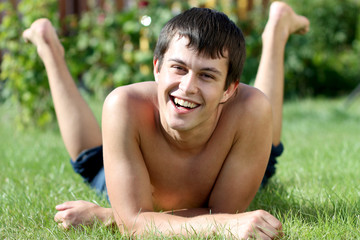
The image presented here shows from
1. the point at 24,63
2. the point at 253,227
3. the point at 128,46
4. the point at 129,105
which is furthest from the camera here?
the point at 128,46

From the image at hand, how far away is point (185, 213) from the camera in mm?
1997

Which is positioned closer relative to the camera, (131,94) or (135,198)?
(135,198)

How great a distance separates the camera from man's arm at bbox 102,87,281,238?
1.72 metres

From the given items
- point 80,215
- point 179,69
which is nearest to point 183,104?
point 179,69

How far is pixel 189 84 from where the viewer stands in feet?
5.75

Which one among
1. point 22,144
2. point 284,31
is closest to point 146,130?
point 284,31

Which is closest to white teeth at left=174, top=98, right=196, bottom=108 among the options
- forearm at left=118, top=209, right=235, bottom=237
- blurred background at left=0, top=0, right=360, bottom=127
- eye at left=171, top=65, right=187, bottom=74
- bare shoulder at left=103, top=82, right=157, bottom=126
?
eye at left=171, top=65, right=187, bottom=74

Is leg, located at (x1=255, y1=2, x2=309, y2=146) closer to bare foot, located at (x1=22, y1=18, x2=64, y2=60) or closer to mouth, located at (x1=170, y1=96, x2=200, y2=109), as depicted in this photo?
mouth, located at (x1=170, y1=96, x2=200, y2=109)

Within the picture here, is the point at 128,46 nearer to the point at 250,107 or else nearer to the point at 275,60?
the point at 275,60

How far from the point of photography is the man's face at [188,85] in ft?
5.80

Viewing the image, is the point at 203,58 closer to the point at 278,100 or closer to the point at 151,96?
the point at 151,96

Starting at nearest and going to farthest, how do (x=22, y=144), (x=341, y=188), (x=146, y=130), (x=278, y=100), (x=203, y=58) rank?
(x=203, y=58) < (x=146, y=130) < (x=341, y=188) < (x=278, y=100) < (x=22, y=144)

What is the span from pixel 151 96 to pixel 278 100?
3.44 ft

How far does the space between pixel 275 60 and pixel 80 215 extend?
153 centimetres
